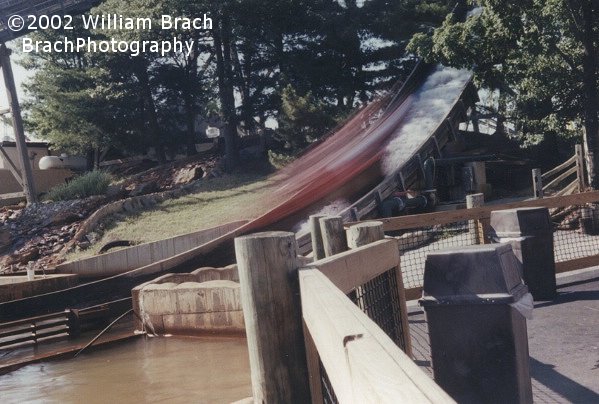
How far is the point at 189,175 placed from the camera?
2634cm

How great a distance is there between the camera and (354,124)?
2139 cm

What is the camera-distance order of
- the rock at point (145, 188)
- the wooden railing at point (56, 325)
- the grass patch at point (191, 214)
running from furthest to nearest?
the rock at point (145, 188) < the grass patch at point (191, 214) < the wooden railing at point (56, 325)

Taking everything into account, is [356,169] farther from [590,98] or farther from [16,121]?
[16,121]

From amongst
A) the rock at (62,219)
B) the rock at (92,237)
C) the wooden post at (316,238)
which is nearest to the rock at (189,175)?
the rock at (62,219)

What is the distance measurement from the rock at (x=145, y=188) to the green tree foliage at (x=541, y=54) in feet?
42.7

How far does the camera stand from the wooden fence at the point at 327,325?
42.3 inches

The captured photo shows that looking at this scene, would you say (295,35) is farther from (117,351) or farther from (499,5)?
(117,351)

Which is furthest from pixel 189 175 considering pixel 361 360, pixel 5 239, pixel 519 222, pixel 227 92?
pixel 361 360

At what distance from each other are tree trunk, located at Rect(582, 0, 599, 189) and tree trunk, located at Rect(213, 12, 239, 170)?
14.3 metres

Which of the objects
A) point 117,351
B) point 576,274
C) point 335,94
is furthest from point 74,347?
point 335,94

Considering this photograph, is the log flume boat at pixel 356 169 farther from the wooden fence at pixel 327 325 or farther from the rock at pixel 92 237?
the wooden fence at pixel 327 325

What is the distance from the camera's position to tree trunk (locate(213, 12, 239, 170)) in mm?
25859

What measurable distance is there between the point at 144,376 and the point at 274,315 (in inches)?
278

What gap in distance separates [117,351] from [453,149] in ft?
54.7
